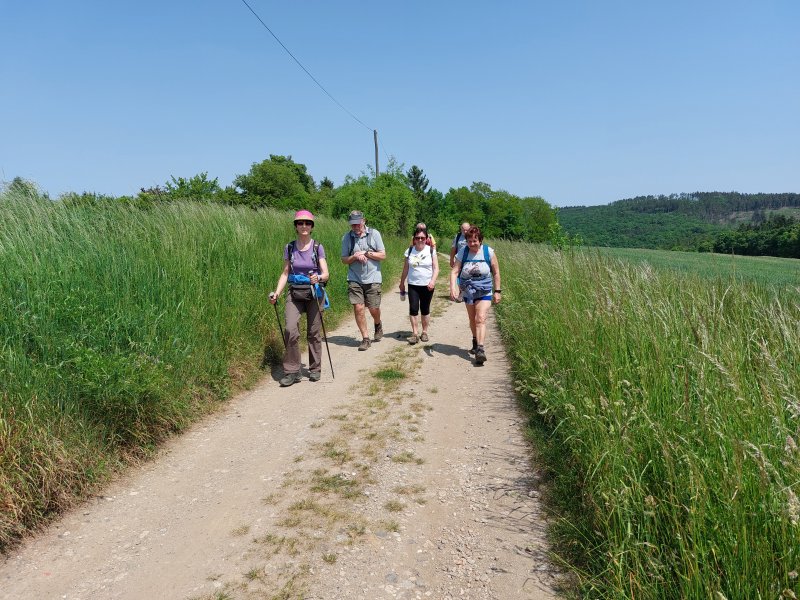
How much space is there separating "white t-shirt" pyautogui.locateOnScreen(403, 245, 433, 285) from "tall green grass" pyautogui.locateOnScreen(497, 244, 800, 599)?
3.44 m

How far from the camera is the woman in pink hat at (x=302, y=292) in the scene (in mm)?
6207

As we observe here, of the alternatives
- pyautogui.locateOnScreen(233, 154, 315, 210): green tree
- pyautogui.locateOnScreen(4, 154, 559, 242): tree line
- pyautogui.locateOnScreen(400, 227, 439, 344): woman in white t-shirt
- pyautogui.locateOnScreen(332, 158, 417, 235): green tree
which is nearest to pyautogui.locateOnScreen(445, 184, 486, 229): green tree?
pyautogui.locateOnScreen(4, 154, 559, 242): tree line

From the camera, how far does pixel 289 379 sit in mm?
6141

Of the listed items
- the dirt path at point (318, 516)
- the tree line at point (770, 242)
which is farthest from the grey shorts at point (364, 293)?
the tree line at point (770, 242)

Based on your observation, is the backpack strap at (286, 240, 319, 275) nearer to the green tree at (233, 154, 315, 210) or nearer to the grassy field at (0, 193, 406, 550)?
the grassy field at (0, 193, 406, 550)

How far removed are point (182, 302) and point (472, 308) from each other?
3.91 meters

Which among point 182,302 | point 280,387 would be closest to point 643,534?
point 280,387

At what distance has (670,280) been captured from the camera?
6160mm

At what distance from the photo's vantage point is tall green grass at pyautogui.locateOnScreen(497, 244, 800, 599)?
196cm

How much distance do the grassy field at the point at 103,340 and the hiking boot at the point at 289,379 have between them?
44 centimetres

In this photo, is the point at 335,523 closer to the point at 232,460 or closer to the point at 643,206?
the point at 232,460

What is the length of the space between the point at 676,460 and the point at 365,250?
5671 mm

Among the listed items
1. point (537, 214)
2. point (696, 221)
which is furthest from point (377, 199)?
point (696, 221)

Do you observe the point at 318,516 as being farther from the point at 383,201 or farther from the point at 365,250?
the point at 383,201
